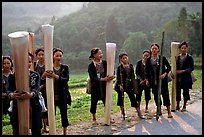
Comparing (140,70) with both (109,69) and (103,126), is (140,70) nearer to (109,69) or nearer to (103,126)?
(109,69)

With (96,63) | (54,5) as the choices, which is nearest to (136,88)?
(96,63)

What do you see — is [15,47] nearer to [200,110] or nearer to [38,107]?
[38,107]

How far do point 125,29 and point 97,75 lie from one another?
52859mm

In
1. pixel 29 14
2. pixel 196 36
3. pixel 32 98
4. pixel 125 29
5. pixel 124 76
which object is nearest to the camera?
pixel 32 98

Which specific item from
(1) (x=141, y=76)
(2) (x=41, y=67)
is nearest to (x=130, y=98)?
(1) (x=141, y=76)

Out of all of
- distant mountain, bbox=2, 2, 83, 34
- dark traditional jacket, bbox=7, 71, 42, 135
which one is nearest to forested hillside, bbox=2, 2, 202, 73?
distant mountain, bbox=2, 2, 83, 34

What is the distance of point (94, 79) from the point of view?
6.70 m

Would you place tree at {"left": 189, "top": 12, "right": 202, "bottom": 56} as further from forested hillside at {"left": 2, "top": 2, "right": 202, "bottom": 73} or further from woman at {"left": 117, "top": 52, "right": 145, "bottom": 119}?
woman at {"left": 117, "top": 52, "right": 145, "bottom": 119}

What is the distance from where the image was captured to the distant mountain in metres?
85.4

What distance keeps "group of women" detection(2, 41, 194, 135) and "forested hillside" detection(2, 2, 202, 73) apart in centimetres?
2464

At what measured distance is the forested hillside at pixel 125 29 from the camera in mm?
35625

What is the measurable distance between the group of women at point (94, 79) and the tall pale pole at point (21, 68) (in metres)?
0.11

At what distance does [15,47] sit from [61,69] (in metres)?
1.46

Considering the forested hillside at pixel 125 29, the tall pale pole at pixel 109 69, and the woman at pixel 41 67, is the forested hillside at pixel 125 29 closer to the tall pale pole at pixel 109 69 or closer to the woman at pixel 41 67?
the tall pale pole at pixel 109 69
